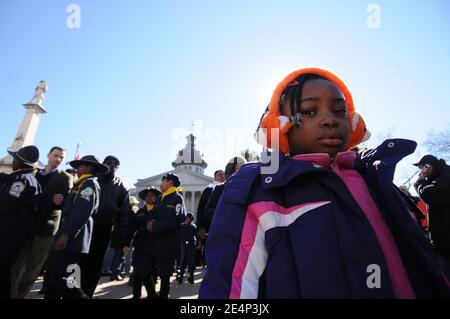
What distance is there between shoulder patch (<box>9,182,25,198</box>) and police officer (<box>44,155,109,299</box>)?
0.65 m

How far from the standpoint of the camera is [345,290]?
1.04 metres

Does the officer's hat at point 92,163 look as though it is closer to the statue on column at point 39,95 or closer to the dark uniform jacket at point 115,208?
the dark uniform jacket at point 115,208

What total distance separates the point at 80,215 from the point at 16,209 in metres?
0.99

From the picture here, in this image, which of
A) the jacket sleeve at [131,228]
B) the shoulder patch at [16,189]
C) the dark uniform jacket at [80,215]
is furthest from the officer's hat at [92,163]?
the jacket sleeve at [131,228]

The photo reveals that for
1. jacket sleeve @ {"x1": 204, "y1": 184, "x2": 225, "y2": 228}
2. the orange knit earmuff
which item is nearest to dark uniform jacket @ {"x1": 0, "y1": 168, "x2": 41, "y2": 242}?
jacket sleeve @ {"x1": 204, "y1": 184, "x2": 225, "y2": 228}

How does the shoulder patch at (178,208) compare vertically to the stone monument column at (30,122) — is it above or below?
below

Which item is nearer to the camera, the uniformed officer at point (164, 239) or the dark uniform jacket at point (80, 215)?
the dark uniform jacket at point (80, 215)

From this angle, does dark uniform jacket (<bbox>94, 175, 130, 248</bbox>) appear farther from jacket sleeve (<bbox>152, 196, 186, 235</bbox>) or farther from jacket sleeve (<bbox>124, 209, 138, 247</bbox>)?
jacket sleeve (<bbox>152, 196, 186, 235</bbox>)

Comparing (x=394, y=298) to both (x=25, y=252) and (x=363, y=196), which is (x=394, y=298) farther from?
(x=25, y=252)

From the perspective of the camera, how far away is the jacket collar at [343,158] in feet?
4.07

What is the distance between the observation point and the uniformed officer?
4.86 m

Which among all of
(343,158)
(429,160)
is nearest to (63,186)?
(343,158)

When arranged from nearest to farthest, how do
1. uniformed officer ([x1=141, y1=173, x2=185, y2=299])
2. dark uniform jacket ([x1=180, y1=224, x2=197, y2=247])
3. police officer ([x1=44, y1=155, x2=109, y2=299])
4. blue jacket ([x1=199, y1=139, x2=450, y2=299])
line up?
blue jacket ([x1=199, y1=139, x2=450, y2=299]), police officer ([x1=44, y1=155, x2=109, y2=299]), uniformed officer ([x1=141, y1=173, x2=185, y2=299]), dark uniform jacket ([x1=180, y1=224, x2=197, y2=247])

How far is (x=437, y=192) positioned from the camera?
4.45 m
